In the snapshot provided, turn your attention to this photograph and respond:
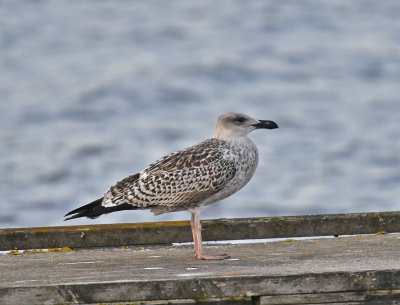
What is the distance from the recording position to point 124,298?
6.36 m

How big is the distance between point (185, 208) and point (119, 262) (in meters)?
1.45

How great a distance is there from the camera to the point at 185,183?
29.9 feet

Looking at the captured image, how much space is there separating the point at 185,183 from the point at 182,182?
3 centimetres

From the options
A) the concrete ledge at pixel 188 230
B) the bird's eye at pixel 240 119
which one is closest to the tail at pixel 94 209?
the concrete ledge at pixel 188 230

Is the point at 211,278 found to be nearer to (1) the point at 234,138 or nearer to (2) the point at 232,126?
(1) the point at 234,138

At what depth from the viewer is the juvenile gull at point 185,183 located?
9031 millimetres

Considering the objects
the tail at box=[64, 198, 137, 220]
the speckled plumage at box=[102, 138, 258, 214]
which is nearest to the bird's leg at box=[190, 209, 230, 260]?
the speckled plumage at box=[102, 138, 258, 214]

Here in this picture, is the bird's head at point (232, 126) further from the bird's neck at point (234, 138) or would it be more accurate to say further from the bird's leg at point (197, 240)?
the bird's leg at point (197, 240)

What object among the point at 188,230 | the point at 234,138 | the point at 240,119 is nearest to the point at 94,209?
the point at 188,230

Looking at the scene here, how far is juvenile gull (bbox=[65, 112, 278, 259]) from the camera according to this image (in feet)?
29.6

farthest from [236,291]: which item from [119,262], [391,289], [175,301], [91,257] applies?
[91,257]

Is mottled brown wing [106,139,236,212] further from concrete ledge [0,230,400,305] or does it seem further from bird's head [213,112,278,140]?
concrete ledge [0,230,400,305]

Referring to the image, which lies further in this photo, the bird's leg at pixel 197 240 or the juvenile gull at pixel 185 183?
the juvenile gull at pixel 185 183

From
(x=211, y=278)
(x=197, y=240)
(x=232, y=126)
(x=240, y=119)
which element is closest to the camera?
(x=211, y=278)
